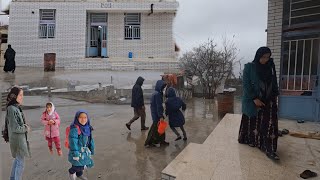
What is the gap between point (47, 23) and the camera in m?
23.1

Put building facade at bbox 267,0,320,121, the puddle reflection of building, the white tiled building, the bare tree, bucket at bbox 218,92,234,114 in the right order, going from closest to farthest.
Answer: the puddle reflection of building → building facade at bbox 267,0,320,121 → bucket at bbox 218,92,234,114 → the bare tree → the white tiled building

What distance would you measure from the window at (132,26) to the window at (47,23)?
5.30 metres

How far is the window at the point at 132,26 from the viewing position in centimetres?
2348

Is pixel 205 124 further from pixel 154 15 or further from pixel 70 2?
pixel 70 2

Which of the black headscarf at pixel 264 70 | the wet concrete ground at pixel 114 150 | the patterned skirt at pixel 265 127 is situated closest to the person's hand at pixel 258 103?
the patterned skirt at pixel 265 127

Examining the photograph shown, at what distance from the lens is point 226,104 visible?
9.84 m

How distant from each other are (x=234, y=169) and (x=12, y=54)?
17.3m

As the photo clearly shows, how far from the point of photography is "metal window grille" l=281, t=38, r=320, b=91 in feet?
22.7

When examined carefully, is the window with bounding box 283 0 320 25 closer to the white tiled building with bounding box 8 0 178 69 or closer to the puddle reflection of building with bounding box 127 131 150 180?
the puddle reflection of building with bounding box 127 131 150 180

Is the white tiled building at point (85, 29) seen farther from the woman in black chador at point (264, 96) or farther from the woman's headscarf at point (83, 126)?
the woman's headscarf at point (83, 126)

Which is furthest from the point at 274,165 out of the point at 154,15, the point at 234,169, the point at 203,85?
the point at 154,15

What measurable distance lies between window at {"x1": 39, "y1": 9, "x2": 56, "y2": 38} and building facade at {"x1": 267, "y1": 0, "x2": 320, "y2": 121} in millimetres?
18918

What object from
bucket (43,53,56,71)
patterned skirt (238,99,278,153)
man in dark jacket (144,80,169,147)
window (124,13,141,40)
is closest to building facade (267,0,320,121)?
patterned skirt (238,99,278,153)

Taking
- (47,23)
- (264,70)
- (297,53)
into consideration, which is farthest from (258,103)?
(47,23)
